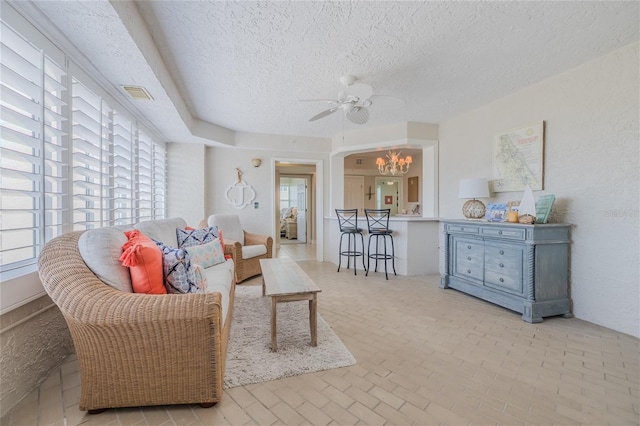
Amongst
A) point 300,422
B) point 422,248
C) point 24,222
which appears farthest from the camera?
point 422,248

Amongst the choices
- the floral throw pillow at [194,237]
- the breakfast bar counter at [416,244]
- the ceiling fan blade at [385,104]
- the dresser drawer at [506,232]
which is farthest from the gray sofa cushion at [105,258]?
the breakfast bar counter at [416,244]

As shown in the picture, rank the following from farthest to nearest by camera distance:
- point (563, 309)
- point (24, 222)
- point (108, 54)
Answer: point (563, 309), point (108, 54), point (24, 222)

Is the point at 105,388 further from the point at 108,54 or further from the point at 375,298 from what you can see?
the point at 375,298

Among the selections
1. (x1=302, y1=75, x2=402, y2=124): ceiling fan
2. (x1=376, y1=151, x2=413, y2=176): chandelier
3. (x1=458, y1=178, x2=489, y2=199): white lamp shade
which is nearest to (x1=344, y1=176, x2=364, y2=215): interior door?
(x1=376, y1=151, x2=413, y2=176): chandelier

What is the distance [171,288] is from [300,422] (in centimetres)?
107

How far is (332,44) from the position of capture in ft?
7.64

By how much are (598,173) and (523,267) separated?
111 cm

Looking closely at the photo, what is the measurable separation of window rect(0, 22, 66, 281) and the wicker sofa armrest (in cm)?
39

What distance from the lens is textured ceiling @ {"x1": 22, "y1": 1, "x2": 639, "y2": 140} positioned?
1.89 metres

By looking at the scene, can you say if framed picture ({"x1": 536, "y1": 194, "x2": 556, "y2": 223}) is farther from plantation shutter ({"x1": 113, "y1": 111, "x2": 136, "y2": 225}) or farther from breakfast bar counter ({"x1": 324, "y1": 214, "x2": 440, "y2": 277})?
plantation shutter ({"x1": 113, "y1": 111, "x2": 136, "y2": 225})

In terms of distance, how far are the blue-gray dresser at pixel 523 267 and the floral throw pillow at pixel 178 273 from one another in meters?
2.97

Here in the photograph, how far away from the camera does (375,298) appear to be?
333 cm

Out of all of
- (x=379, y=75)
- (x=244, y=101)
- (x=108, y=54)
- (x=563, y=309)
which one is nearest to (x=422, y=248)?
(x=563, y=309)

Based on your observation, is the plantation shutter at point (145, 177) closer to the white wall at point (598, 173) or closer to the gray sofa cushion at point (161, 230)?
the gray sofa cushion at point (161, 230)
